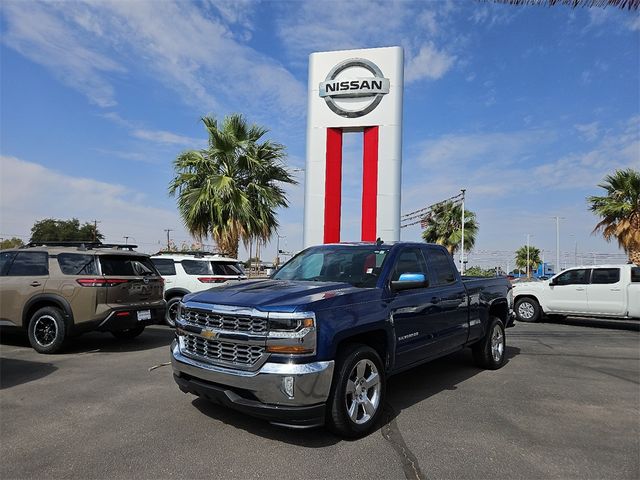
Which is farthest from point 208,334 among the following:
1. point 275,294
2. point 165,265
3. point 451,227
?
point 451,227

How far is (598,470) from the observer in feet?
11.7

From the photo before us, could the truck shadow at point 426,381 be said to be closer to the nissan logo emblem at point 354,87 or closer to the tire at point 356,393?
the tire at point 356,393

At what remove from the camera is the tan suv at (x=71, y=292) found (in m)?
7.51

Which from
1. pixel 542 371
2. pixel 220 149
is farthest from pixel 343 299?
pixel 220 149

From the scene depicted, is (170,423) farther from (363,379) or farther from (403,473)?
(403,473)

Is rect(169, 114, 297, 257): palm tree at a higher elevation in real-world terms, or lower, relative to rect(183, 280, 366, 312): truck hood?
higher

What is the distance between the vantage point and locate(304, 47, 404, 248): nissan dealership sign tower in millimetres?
13945

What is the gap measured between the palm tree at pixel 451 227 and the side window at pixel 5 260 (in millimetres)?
32511

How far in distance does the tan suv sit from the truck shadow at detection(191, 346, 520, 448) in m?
3.41

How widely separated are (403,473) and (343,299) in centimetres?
143

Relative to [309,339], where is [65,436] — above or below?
below

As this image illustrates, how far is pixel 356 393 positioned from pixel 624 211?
1940 cm

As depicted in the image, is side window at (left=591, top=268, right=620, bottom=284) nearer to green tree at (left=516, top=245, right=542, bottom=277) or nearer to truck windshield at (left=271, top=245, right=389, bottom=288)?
truck windshield at (left=271, top=245, right=389, bottom=288)

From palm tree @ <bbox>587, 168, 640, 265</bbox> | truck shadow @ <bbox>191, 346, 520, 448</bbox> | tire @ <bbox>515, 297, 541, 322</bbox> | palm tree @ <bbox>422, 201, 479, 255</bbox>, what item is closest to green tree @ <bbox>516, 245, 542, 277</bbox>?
palm tree @ <bbox>422, 201, 479, 255</bbox>
